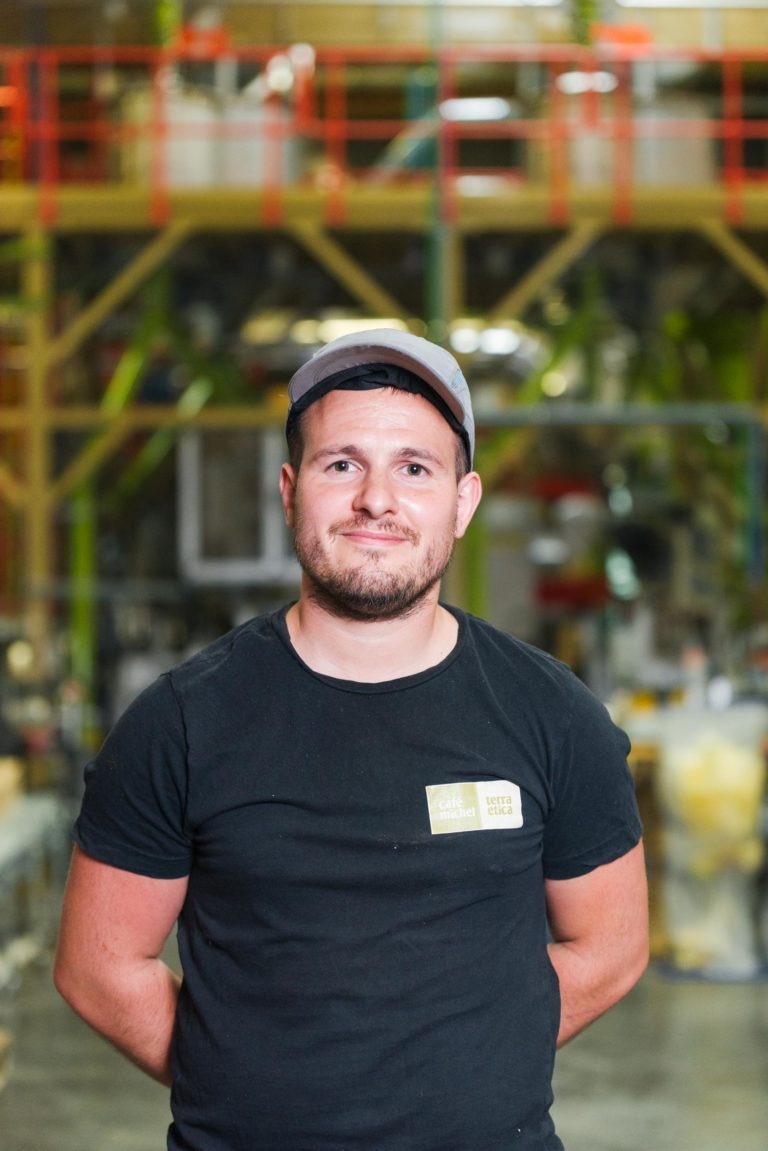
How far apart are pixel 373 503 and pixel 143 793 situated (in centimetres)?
44

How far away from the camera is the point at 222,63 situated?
45.5ft

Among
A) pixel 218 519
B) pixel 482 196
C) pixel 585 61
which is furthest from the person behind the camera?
pixel 218 519

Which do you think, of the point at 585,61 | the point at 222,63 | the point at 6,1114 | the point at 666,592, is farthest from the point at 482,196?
the point at 6,1114

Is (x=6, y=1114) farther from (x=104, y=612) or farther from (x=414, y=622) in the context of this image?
(x=104, y=612)

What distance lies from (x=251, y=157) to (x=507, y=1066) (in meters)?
11.3

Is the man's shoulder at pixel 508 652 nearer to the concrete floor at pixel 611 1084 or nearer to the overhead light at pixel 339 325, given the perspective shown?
the concrete floor at pixel 611 1084

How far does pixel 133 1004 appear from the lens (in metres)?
2.22

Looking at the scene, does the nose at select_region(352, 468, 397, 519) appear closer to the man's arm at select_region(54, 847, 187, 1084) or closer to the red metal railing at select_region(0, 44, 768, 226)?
the man's arm at select_region(54, 847, 187, 1084)

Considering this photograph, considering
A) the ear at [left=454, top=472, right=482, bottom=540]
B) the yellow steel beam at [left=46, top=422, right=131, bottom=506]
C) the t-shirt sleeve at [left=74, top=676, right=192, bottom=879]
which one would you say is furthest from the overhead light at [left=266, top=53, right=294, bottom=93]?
the t-shirt sleeve at [left=74, top=676, right=192, bottom=879]

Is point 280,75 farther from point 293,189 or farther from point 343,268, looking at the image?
point 343,268

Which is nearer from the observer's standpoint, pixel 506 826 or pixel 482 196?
pixel 506 826

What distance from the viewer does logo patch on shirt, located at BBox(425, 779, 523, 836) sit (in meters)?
2.02

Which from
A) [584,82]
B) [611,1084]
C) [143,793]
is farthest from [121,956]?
[584,82]

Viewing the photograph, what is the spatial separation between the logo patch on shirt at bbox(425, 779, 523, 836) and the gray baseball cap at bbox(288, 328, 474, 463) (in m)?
→ 0.46
